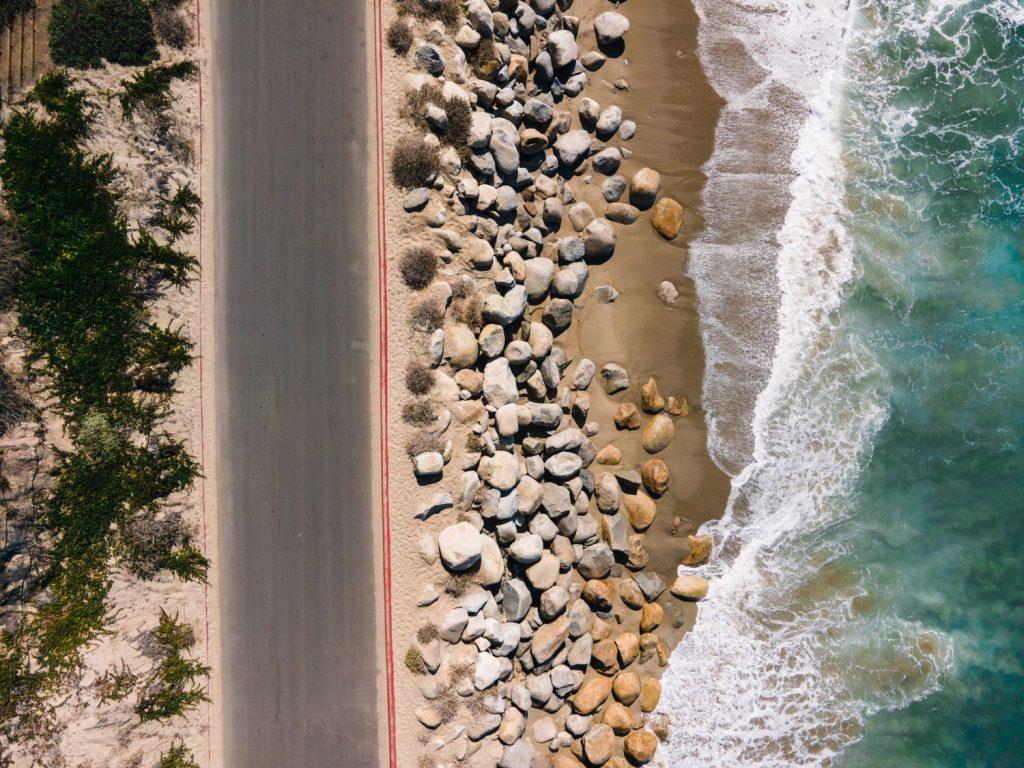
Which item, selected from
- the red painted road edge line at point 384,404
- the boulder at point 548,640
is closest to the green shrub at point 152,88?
the red painted road edge line at point 384,404

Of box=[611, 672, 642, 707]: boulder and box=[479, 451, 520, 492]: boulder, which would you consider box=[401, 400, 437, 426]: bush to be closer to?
box=[479, 451, 520, 492]: boulder

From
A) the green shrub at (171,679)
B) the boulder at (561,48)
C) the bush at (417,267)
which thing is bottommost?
the green shrub at (171,679)

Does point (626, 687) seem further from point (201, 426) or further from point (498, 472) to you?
point (201, 426)

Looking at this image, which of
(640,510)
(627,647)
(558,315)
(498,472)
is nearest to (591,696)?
(627,647)

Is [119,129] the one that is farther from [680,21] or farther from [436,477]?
[680,21]

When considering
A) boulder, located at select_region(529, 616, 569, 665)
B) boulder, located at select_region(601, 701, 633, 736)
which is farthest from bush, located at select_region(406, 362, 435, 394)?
boulder, located at select_region(601, 701, 633, 736)

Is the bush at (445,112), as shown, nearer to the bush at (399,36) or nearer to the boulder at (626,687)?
the bush at (399,36)
